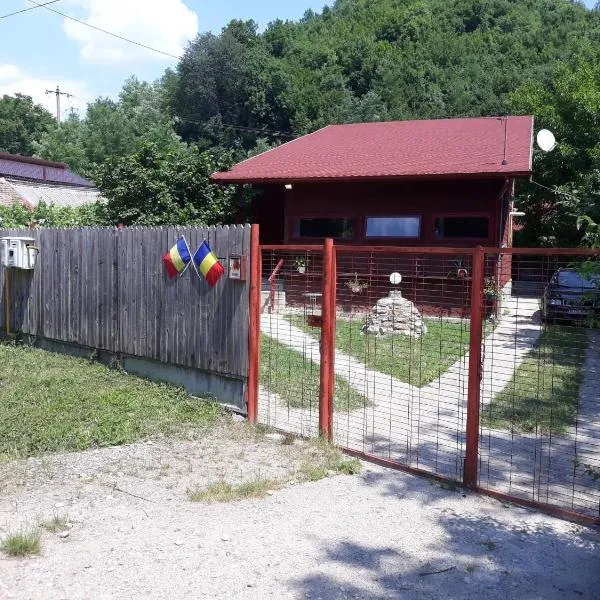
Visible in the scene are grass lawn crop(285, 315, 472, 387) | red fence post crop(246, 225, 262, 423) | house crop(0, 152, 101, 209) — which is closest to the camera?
red fence post crop(246, 225, 262, 423)

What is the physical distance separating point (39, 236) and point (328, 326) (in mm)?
5833

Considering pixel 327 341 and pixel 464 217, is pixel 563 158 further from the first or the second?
pixel 327 341

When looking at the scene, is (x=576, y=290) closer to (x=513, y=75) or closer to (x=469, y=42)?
(x=513, y=75)

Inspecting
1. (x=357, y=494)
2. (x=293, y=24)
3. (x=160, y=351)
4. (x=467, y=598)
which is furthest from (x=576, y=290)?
(x=293, y=24)

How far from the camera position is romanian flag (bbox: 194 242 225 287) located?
6.94m

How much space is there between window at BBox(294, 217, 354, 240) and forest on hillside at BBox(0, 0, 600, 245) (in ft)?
7.65

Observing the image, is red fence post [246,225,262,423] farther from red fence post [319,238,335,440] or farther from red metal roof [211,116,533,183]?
red metal roof [211,116,533,183]

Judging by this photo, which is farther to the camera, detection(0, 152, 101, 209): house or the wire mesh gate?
detection(0, 152, 101, 209): house

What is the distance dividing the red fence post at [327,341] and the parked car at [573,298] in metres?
1.74

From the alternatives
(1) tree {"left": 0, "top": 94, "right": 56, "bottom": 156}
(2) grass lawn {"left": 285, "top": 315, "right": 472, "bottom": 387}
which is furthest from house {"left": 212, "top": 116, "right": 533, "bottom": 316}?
(1) tree {"left": 0, "top": 94, "right": 56, "bottom": 156}

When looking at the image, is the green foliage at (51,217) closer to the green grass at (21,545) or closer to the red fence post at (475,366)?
the red fence post at (475,366)

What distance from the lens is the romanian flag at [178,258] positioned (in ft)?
24.2

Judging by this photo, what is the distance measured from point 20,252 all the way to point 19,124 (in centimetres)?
6792

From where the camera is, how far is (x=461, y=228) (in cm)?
1559
